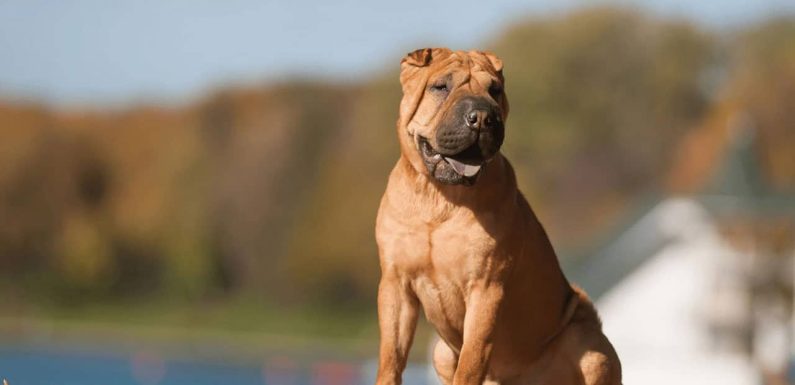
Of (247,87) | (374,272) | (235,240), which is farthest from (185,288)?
(247,87)

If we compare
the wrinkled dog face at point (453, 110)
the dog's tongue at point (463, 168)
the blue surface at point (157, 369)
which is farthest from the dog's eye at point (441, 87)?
the blue surface at point (157, 369)

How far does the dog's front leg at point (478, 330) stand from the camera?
432cm

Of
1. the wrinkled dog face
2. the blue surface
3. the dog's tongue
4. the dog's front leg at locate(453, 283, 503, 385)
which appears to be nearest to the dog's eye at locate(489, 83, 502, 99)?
the wrinkled dog face

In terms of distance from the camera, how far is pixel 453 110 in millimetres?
4043

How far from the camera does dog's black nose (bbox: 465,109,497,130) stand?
3988mm

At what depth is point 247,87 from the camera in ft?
210

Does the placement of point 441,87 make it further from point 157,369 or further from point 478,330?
point 157,369

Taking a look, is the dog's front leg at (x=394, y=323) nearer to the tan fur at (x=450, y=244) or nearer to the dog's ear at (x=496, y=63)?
the tan fur at (x=450, y=244)

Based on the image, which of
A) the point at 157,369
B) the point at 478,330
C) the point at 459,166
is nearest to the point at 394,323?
the point at 478,330

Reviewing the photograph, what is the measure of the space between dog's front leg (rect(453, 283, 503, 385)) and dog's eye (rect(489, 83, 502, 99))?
618 millimetres

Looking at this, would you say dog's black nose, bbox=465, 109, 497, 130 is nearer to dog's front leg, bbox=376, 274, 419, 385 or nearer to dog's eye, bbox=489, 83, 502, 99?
dog's eye, bbox=489, 83, 502, 99

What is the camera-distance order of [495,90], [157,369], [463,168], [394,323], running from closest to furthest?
[463,168]
[495,90]
[394,323]
[157,369]

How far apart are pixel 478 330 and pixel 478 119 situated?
0.76 metres

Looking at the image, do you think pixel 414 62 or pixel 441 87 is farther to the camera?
pixel 414 62
